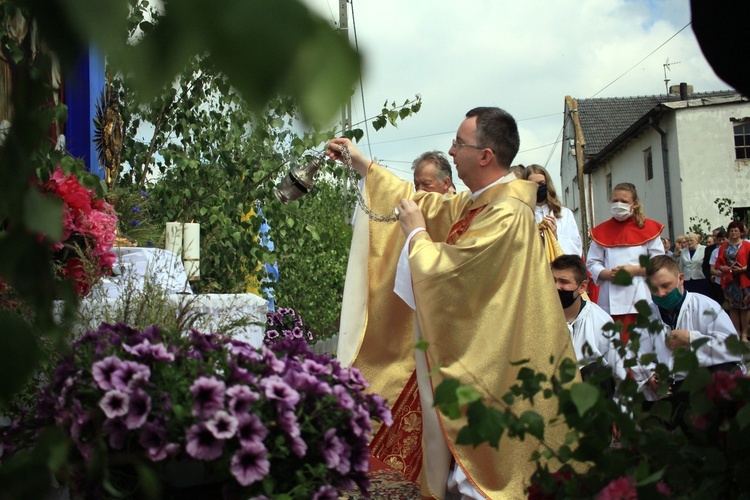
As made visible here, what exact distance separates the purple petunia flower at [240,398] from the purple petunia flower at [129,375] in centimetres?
19

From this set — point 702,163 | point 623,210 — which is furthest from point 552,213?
point 702,163

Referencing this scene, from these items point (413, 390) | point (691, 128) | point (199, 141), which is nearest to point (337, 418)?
point (413, 390)

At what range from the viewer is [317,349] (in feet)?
35.1

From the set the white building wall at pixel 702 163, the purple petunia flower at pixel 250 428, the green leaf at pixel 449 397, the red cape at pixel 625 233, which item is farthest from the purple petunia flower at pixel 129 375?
the white building wall at pixel 702 163

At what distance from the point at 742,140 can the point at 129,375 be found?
28333 millimetres

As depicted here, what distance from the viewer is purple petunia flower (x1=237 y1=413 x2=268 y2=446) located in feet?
6.14

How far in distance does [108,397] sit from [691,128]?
2663cm

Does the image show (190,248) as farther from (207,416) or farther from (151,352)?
(207,416)

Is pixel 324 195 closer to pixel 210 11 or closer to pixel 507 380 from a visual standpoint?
pixel 507 380

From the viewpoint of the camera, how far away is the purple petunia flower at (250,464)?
6.06ft

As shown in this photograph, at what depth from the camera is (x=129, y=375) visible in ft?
6.31

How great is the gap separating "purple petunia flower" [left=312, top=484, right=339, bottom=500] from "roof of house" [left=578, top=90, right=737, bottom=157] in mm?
37248

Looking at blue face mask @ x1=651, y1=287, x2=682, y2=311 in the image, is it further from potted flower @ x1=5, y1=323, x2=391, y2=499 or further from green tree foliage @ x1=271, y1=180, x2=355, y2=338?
green tree foliage @ x1=271, y1=180, x2=355, y2=338

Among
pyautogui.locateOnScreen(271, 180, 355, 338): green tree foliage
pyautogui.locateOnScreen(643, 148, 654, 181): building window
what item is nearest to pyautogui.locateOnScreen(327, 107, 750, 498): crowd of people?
pyautogui.locateOnScreen(271, 180, 355, 338): green tree foliage
